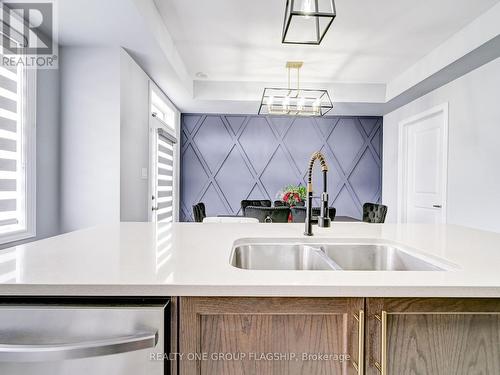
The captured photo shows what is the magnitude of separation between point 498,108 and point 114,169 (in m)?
3.51

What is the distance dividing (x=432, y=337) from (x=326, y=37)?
297 centimetres

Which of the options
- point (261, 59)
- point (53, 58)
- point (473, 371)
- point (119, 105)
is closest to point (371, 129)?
point (261, 59)

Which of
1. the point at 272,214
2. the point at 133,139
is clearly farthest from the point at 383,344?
the point at 133,139

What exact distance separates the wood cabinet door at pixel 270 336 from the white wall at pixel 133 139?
2.24m

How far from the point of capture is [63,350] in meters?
0.65

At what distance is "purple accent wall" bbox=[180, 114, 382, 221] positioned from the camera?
204 inches

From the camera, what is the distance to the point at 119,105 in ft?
8.71

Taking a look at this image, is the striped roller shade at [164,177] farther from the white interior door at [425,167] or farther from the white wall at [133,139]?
the white interior door at [425,167]

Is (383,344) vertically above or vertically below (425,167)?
below

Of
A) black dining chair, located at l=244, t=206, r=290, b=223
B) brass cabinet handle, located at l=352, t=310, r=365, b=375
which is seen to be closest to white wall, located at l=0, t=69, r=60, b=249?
black dining chair, located at l=244, t=206, r=290, b=223

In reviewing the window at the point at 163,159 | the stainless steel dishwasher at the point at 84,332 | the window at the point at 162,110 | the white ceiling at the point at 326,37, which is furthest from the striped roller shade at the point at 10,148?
the stainless steel dishwasher at the point at 84,332

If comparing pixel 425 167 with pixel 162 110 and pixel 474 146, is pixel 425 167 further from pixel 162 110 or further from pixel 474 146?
pixel 162 110

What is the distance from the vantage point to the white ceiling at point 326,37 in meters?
2.54

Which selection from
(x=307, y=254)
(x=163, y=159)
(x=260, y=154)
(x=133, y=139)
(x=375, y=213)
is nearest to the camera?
(x=307, y=254)
